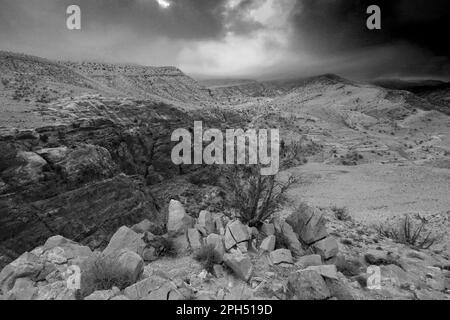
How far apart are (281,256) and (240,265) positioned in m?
1.54

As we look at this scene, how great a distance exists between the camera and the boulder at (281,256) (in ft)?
26.4

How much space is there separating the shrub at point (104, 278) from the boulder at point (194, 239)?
241cm

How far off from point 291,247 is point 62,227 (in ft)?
39.9

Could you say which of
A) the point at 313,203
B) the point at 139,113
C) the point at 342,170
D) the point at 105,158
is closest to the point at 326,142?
the point at 342,170

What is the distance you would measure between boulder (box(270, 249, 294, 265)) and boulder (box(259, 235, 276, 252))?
0.31 m

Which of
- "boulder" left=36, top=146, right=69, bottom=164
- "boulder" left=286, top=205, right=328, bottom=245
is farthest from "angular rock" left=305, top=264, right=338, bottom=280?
"boulder" left=36, top=146, right=69, bottom=164

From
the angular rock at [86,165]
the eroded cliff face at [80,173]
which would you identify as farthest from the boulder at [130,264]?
the angular rock at [86,165]

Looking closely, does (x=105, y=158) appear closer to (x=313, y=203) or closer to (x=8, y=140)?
(x=8, y=140)

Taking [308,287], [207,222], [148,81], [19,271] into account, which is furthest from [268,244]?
[148,81]

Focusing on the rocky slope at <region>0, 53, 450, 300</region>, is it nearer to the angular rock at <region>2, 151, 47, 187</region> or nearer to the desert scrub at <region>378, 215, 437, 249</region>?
the angular rock at <region>2, 151, 47, 187</region>

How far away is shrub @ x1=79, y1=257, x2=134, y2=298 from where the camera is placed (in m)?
6.18

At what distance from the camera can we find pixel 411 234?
15.4 meters

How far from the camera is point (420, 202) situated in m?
21.6

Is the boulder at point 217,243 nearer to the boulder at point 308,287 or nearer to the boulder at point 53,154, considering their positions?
the boulder at point 308,287
